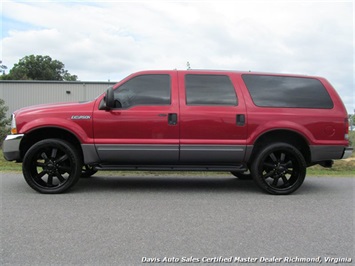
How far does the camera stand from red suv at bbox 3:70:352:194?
584cm

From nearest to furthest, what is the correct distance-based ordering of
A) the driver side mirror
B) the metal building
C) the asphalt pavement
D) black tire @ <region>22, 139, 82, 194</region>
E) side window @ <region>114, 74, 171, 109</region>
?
the asphalt pavement
the driver side mirror
black tire @ <region>22, 139, 82, 194</region>
side window @ <region>114, 74, 171, 109</region>
the metal building

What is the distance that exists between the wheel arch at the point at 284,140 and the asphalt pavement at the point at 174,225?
702 millimetres

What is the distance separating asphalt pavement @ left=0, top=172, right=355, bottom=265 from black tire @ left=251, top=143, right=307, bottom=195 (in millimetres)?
192

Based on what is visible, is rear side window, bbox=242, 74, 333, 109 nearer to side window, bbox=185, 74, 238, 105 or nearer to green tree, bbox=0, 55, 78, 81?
side window, bbox=185, 74, 238, 105

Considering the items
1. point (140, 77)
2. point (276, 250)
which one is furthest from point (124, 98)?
point (276, 250)

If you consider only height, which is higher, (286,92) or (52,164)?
(286,92)

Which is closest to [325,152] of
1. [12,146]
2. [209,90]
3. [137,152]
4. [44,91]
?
[209,90]

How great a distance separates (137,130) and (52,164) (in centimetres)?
145

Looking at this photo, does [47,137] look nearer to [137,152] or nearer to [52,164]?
[52,164]

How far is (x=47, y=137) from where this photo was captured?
6.16 m

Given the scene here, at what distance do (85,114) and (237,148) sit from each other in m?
2.47

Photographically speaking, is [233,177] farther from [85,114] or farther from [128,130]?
[85,114]

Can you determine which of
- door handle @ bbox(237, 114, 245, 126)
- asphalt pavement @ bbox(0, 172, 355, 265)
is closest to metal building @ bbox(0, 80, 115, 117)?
asphalt pavement @ bbox(0, 172, 355, 265)

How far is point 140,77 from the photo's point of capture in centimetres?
604
